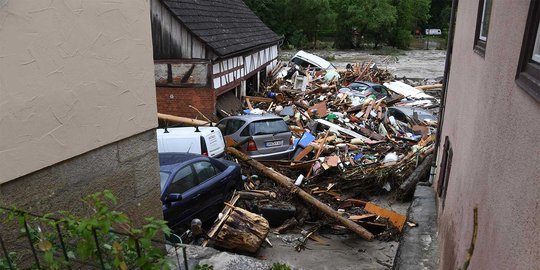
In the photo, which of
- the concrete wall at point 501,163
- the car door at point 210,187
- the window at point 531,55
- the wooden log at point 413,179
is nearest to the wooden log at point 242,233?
the car door at point 210,187

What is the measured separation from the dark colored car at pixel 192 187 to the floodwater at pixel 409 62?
24.8 meters

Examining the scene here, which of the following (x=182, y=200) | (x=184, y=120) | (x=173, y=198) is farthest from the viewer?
(x=184, y=120)

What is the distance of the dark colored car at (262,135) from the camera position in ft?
39.0

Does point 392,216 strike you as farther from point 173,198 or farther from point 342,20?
point 342,20

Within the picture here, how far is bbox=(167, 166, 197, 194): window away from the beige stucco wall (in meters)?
2.83

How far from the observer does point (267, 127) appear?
39.8ft

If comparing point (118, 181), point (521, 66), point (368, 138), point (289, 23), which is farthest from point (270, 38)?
point (289, 23)

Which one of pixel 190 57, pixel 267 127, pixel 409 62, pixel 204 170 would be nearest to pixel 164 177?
pixel 204 170

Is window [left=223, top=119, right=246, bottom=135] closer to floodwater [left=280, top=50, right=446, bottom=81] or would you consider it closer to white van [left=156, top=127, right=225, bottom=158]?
white van [left=156, top=127, right=225, bottom=158]

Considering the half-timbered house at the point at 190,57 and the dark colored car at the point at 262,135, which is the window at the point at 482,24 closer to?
the dark colored car at the point at 262,135

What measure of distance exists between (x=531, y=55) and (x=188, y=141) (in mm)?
8487

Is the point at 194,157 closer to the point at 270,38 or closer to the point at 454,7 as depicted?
the point at 454,7

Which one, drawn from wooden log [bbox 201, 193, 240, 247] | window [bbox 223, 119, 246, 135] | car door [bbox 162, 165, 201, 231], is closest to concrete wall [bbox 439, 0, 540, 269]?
wooden log [bbox 201, 193, 240, 247]

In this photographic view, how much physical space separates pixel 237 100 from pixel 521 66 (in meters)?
16.3
